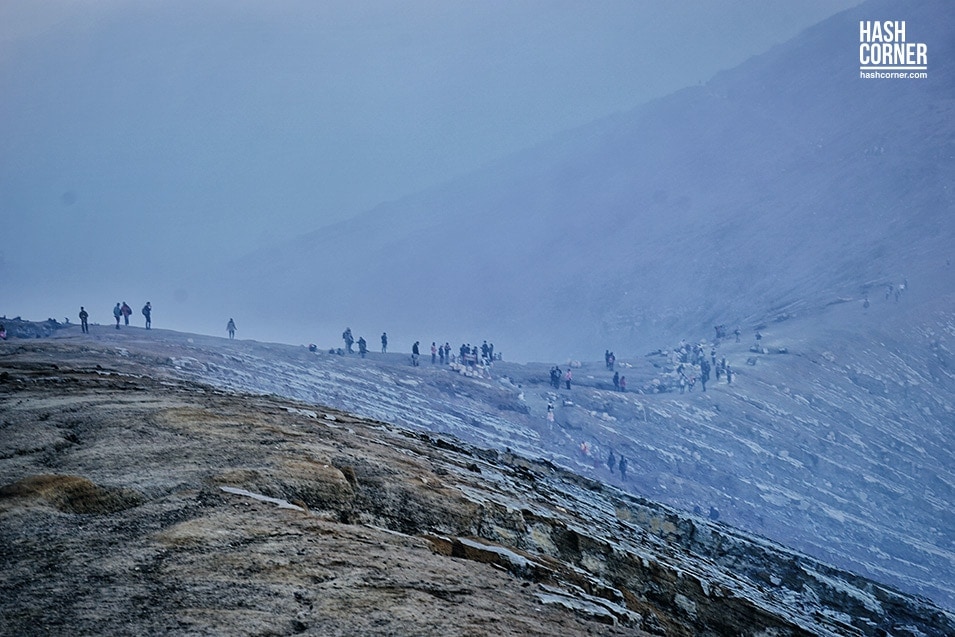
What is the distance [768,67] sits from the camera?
188750 millimetres

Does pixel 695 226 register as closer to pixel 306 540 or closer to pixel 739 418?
pixel 739 418

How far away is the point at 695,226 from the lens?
12700cm

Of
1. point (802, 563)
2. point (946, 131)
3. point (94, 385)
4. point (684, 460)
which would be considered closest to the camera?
point (94, 385)

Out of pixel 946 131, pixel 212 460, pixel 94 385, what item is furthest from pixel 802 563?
pixel 946 131

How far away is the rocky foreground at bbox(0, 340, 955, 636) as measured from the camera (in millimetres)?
6219

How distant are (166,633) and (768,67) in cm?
20186

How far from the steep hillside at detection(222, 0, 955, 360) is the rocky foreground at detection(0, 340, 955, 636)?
7462 centimetres

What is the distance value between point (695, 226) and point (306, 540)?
125 meters

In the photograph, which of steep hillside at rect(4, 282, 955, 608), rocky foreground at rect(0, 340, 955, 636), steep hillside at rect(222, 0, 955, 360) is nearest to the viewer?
rocky foreground at rect(0, 340, 955, 636)

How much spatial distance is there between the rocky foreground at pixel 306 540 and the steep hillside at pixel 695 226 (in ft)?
245

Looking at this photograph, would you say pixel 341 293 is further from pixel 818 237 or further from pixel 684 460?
pixel 684 460

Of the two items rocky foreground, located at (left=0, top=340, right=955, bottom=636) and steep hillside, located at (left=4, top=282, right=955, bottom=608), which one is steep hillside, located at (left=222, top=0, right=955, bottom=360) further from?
rocky foreground, located at (left=0, top=340, right=955, bottom=636)

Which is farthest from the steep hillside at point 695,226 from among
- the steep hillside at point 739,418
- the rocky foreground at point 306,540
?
the rocky foreground at point 306,540

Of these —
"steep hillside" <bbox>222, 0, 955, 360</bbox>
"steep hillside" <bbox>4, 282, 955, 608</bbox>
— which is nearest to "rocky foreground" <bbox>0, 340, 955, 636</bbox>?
"steep hillside" <bbox>4, 282, 955, 608</bbox>
